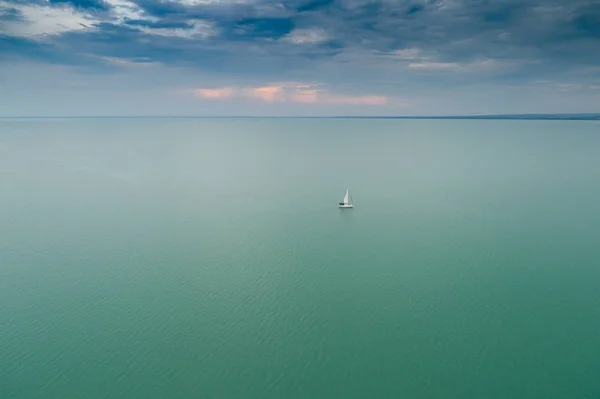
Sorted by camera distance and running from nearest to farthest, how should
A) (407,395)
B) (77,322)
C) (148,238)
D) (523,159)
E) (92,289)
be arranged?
(407,395) → (77,322) → (92,289) → (148,238) → (523,159)

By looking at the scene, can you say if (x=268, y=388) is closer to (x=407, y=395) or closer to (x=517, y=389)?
(x=407, y=395)

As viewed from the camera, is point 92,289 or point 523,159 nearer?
point 92,289

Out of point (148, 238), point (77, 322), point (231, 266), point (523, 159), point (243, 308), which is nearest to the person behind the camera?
point (77, 322)

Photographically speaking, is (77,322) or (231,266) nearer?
(77,322)

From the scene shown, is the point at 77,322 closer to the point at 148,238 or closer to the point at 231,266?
the point at 231,266

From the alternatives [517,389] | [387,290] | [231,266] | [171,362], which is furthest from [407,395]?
[231,266]

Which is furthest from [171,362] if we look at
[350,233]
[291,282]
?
[350,233]
